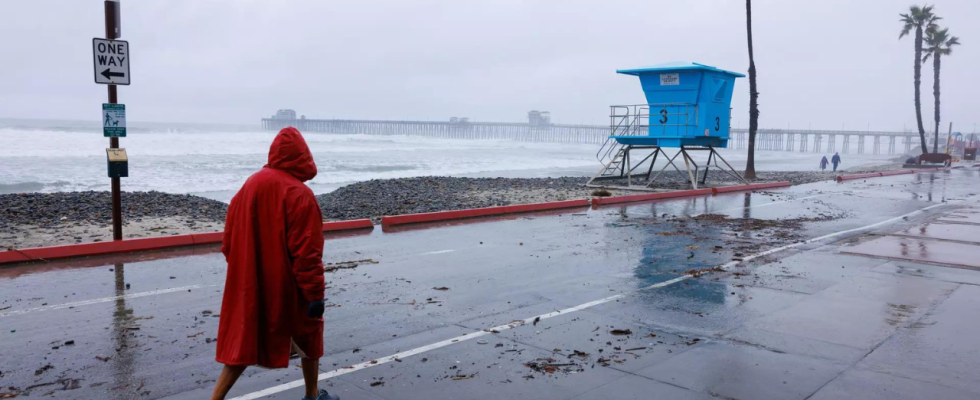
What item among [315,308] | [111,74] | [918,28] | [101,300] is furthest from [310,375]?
[918,28]

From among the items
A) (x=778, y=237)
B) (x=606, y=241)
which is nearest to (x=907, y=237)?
(x=778, y=237)

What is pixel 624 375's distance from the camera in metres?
4.92

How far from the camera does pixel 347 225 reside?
1218cm

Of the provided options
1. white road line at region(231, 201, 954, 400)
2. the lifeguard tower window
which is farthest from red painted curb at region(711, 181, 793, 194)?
white road line at region(231, 201, 954, 400)

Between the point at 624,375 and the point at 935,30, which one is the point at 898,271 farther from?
the point at 935,30

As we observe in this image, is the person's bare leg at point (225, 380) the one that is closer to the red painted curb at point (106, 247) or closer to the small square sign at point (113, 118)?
the red painted curb at point (106, 247)

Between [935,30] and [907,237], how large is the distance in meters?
46.9

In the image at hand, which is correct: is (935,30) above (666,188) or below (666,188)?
above

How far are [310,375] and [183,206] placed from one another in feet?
36.8

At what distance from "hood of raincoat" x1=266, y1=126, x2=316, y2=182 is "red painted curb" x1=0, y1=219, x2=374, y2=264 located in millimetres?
6760

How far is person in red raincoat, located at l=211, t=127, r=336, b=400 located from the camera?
3689mm

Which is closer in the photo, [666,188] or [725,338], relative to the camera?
[725,338]

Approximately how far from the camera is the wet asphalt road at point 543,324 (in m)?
4.74

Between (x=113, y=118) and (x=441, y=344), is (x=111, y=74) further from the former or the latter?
(x=441, y=344)
